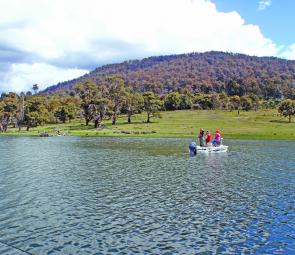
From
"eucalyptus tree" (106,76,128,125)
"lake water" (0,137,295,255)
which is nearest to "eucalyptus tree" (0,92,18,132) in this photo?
"eucalyptus tree" (106,76,128,125)

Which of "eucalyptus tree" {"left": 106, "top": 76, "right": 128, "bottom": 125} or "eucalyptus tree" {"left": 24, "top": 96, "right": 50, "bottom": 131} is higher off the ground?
"eucalyptus tree" {"left": 106, "top": 76, "right": 128, "bottom": 125}

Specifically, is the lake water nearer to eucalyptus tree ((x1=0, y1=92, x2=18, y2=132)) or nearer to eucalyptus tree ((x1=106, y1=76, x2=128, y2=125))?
eucalyptus tree ((x1=106, y1=76, x2=128, y2=125))

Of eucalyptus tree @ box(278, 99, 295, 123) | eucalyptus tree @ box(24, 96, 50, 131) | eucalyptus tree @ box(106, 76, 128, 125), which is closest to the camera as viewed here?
eucalyptus tree @ box(278, 99, 295, 123)

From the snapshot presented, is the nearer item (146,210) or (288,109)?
(146,210)

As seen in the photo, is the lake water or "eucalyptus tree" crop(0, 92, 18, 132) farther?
"eucalyptus tree" crop(0, 92, 18, 132)

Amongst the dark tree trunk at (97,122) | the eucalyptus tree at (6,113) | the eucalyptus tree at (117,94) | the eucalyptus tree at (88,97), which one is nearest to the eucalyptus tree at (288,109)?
the eucalyptus tree at (117,94)

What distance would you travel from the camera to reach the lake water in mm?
21094

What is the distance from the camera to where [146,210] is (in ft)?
93.1

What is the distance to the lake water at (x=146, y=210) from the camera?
21.1 metres

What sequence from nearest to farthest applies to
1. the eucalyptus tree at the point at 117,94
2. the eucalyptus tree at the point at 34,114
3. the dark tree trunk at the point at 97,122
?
the dark tree trunk at the point at 97,122
the eucalyptus tree at the point at 34,114
the eucalyptus tree at the point at 117,94

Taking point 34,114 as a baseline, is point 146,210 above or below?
below

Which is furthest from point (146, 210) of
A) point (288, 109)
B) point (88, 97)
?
point (288, 109)

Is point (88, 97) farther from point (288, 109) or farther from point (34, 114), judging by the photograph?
point (288, 109)

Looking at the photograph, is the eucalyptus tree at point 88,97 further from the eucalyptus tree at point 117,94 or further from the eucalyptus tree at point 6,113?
the eucalyptus tree at point 6,113
